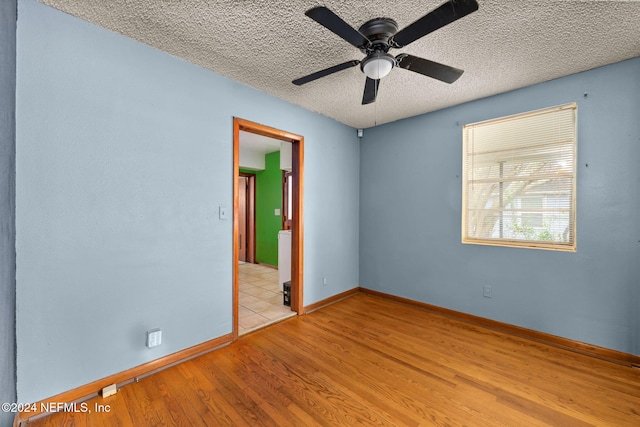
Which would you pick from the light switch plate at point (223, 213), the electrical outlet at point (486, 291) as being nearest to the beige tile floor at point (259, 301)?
the light switch plate at point (223, 213)

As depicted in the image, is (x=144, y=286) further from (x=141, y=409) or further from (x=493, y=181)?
(x=493, y=181)

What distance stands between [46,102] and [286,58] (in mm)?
1654

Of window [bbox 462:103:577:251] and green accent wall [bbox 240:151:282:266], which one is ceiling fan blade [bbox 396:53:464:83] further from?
green accent wall [bbox 240:151:282:266]

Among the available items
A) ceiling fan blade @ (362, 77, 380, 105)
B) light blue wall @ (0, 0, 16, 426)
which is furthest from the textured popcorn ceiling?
light blue wall @ (0, 0, 16, 426)

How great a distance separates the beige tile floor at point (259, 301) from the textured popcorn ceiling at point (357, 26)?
258 centimetres

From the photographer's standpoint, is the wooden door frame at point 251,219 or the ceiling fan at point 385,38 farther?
the wooden door frame at point 251,219

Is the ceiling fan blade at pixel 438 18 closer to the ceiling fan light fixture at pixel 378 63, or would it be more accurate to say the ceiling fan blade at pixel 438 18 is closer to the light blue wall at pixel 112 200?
the ceiling fan light fixture at pixel 378 63

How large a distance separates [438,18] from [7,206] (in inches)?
95.8

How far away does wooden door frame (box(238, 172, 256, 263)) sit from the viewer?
6.21 m

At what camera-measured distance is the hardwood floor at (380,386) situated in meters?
1.59

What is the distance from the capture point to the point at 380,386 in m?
1.88

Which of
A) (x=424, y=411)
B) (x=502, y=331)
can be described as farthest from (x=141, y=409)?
(x=502, y=331)

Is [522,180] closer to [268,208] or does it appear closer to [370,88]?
[370,88]

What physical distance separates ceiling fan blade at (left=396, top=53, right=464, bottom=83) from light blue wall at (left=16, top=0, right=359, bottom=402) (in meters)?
1.61
